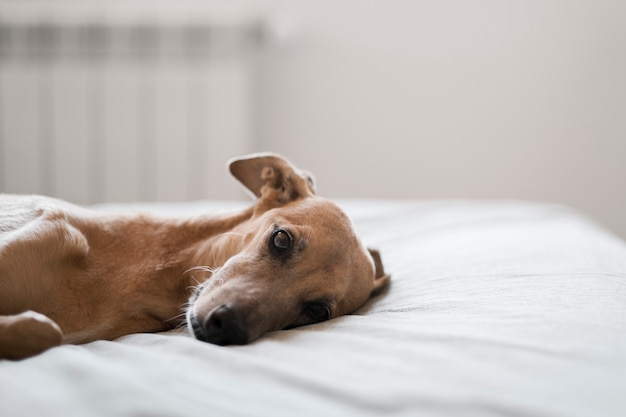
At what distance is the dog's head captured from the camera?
1.45 meters

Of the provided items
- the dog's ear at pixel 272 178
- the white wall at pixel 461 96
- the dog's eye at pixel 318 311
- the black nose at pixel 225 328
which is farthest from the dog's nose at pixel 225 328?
the white wall at pixel 461 96

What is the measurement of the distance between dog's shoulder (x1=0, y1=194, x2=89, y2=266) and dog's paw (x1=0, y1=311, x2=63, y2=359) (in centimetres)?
28

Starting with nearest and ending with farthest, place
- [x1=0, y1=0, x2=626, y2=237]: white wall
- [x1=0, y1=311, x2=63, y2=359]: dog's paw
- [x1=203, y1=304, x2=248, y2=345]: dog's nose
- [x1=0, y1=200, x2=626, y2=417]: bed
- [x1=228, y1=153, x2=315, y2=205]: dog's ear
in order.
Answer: [x1=0, y1=200, x2=626, y2=417]: bed
[x1=0, y1=311, x2=63, y2=359]: dog's paw
[x1=203, y1=304, x2=248, y2=345]: dog's nose
[x1=228, y1=153, x2=315, y2=205]: dog's ear
[x1=0, y1=0, x2=626, y2=237]: white wall

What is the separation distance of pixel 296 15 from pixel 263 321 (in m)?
3.28

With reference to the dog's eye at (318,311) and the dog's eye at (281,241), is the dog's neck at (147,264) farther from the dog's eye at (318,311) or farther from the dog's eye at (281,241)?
the dog's eye at (318,311)

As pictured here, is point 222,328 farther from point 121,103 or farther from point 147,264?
point 121,103

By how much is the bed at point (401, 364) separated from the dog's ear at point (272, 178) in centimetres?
44

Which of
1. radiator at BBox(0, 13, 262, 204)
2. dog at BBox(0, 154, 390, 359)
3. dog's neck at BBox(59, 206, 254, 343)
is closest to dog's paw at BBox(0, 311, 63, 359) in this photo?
dog at BBox(0, 154, 390, 359)

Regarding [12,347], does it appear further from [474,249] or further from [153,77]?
[153,77]

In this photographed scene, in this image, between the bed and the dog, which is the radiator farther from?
the bed

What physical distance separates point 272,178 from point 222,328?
28.6 inches

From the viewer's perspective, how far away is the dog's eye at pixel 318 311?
5.37 ft

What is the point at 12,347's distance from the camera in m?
1.21

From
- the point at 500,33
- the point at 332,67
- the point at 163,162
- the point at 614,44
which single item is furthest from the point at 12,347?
the point at 614,44
